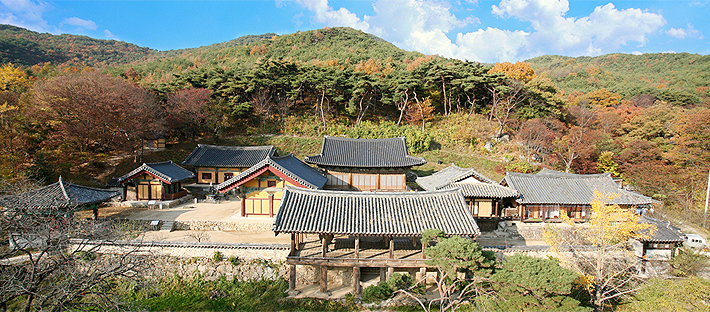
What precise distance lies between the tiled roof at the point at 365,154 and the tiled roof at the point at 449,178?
160 centimetres

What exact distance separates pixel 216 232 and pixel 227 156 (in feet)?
37.8

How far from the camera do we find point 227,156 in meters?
27.8

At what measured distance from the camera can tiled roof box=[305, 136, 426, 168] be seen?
76.1ft

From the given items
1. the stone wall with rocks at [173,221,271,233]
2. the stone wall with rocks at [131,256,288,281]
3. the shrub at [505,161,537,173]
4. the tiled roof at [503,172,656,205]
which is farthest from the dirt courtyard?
the shrub at [505,161,537,173]

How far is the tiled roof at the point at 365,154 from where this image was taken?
23.2 m

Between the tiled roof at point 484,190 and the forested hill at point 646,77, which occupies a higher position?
the forested hill at point 646,77

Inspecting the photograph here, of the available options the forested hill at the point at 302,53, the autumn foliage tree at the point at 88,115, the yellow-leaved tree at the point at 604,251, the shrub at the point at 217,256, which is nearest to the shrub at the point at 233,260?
the shrub at the point at 217,256

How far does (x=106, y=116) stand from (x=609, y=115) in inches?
2048

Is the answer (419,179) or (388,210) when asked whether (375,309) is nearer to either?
(388,210)

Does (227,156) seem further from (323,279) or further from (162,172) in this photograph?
(323,279)

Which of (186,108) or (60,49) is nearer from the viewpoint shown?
(186,108)

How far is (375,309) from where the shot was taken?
40.3 feet

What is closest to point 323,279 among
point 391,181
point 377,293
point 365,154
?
point 377,293

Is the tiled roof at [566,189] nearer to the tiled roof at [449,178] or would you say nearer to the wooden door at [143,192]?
the tiled roof at [449,178]
